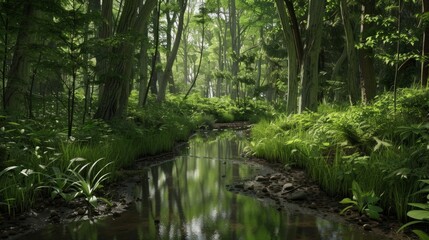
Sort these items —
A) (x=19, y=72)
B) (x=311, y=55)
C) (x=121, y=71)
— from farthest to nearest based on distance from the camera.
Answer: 1. (x=311, y=55)
2. (x=121, y=71)
3. (x=19, y=72)

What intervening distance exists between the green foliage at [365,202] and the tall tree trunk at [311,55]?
4427 millimetres

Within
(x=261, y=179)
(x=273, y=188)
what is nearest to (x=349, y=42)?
(x=261, y=179)

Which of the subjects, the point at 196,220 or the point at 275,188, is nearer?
the point at 196,220

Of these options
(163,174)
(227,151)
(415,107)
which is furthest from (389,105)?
(163,174)

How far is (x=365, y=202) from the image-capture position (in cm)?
372

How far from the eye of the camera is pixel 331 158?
5.22m

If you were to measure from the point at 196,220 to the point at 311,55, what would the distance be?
573 cm

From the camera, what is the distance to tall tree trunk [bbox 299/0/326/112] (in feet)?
25.8

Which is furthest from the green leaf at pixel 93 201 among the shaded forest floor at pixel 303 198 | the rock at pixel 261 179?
the rock at pixel 261 179

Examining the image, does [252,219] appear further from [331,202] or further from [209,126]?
[209,126]

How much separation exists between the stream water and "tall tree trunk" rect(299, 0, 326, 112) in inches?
136

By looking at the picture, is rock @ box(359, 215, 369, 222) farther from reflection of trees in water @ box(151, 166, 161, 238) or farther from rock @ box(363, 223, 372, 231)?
reflection of trees in water @ box(151, 166, 161, 238)

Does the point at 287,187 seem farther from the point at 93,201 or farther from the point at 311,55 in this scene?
the point at 311,55

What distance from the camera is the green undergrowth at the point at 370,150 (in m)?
3.57
